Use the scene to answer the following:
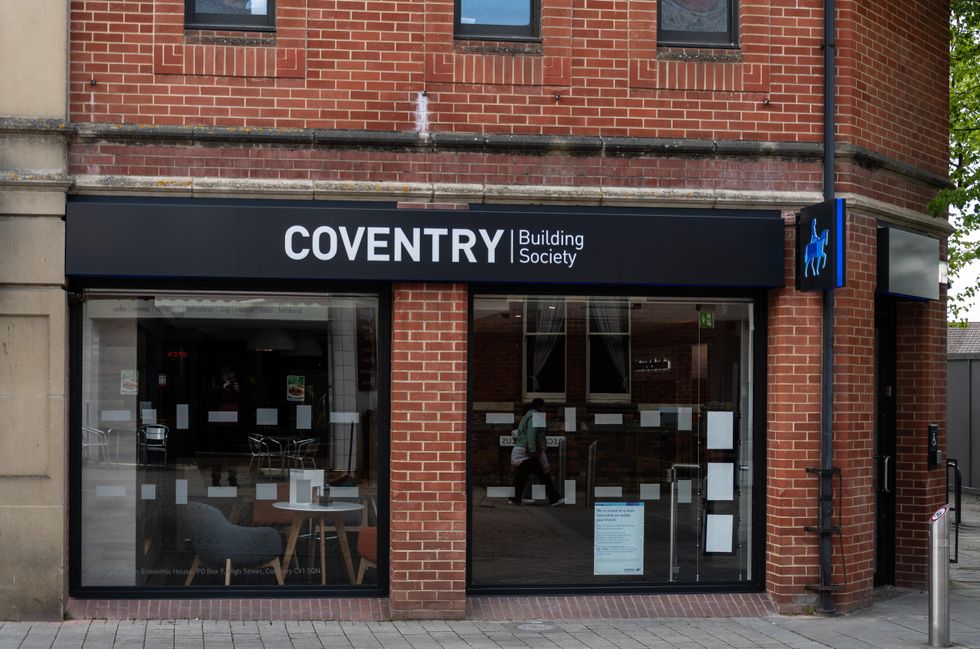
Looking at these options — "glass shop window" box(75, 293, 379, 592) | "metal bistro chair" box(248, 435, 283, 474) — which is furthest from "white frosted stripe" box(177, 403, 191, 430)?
"metal bistro chair" box(248, 435, 283, 474)

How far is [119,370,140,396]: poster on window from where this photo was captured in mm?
9391

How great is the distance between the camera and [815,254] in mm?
9266

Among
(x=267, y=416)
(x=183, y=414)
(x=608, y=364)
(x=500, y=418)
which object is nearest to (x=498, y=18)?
(x=608, y=364)

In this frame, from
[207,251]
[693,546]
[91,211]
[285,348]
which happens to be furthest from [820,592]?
[91,211]

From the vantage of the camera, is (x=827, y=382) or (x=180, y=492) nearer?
(x=180, y=492)

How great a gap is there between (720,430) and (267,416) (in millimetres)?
3881

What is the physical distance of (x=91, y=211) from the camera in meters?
8.91

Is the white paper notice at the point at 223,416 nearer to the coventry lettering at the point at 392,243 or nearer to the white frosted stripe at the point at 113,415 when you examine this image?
the white frosted stripe at the point at 113,415

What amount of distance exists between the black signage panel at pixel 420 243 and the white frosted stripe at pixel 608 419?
1199 millimetres

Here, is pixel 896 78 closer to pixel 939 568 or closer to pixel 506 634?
pixel 939 568

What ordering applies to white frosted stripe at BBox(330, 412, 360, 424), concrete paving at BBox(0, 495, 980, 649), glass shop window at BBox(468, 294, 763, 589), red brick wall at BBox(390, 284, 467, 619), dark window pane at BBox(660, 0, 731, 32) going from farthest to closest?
dark window pane at BBox(660, 0, 731, 32) → glass shop window at BBox(468, 294, 763, 589) → white frosted stripe at BBox(330, 412, 360, 424) → red brick wall at BBox(390, 284, 467, 619) → concrete paving at BBox(0, 495, 980, 649)

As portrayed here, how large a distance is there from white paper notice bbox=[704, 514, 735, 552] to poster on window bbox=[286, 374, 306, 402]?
12.0 feet

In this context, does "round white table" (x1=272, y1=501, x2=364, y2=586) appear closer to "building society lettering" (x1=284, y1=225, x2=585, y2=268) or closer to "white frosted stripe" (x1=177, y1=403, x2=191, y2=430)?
"white frosted stripe" (x1=177, y1=403, x2=191, y2=430)

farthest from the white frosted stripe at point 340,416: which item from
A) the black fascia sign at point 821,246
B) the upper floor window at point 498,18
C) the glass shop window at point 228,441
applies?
the black fascia sign at point 821,246
